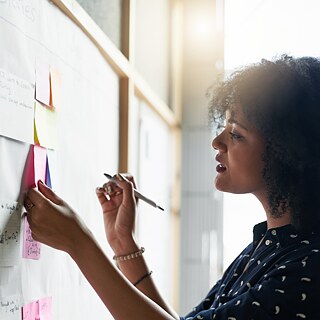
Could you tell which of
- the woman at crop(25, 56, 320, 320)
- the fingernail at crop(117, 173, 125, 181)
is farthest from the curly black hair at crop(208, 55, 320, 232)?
the fingernail at crop(117, 173, 125, 181)

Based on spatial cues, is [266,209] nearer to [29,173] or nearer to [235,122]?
[235,122]

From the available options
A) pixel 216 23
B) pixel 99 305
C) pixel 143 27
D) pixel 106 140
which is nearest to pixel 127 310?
pixel 99 305

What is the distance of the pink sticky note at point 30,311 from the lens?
968 mm

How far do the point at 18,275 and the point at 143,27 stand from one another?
1.19 m

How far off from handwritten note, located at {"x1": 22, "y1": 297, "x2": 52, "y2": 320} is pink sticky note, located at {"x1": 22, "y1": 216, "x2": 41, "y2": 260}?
8cm

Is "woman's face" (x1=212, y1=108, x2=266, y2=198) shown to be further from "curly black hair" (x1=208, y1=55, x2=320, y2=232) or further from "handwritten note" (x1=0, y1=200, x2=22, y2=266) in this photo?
"handwritten note" (x1=0, y1=200, x2=22, y2=266)

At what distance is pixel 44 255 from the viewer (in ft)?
3.45

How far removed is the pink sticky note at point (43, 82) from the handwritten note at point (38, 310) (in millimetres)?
335

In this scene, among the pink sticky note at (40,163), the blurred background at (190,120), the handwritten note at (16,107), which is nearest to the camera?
the handwritten note at (16,107)

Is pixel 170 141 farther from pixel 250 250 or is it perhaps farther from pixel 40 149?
pixel 40 149

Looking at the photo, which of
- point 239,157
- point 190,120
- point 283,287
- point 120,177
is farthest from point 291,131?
point 190,120

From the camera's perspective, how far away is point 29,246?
990 millimetres

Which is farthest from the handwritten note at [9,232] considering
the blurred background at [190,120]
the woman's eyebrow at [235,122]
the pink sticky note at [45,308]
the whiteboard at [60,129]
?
the blurred background at [190,120]

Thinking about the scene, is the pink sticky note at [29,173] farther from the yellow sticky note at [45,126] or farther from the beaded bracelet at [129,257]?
the beaded bracelet at [129,257]
